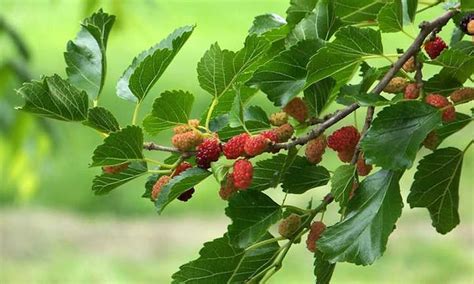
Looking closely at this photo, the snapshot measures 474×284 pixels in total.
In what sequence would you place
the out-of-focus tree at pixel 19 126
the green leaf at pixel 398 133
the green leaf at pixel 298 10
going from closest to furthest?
the green leaf at pixel 398 133 → the green leaf at pixel 298 10 → the out-of-focus tree at pixel 19 126

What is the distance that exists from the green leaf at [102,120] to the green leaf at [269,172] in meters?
0.07

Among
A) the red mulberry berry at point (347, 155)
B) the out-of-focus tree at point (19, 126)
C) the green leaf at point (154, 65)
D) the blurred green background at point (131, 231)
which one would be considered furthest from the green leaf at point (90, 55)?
the blurred green background at point (131, 231)

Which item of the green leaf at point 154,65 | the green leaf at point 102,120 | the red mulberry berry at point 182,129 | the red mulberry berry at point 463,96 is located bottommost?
the red mulberry berry at point 463,96

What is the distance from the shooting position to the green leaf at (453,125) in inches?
17.4

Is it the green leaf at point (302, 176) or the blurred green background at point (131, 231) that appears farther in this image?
the blurred green background at point (131, 231)

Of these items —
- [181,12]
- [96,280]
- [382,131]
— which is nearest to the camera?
[382,131]

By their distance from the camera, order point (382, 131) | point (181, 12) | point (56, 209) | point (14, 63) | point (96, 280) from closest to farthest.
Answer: point (382, 131) < point (14, 63) < point (96, 280) < point (56, 209) < point (181, 12)

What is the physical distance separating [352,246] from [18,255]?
2806 mm

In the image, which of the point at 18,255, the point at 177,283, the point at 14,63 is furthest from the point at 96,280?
the point at 177,283

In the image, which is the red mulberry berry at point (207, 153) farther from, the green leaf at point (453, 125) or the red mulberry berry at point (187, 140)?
the green leaf at point (453, 125)

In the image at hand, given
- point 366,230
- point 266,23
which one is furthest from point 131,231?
point 366,230

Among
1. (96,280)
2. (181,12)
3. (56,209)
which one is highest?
(181,12)

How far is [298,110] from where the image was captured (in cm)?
42

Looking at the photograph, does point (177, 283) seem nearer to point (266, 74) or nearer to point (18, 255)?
point (266, 74)
